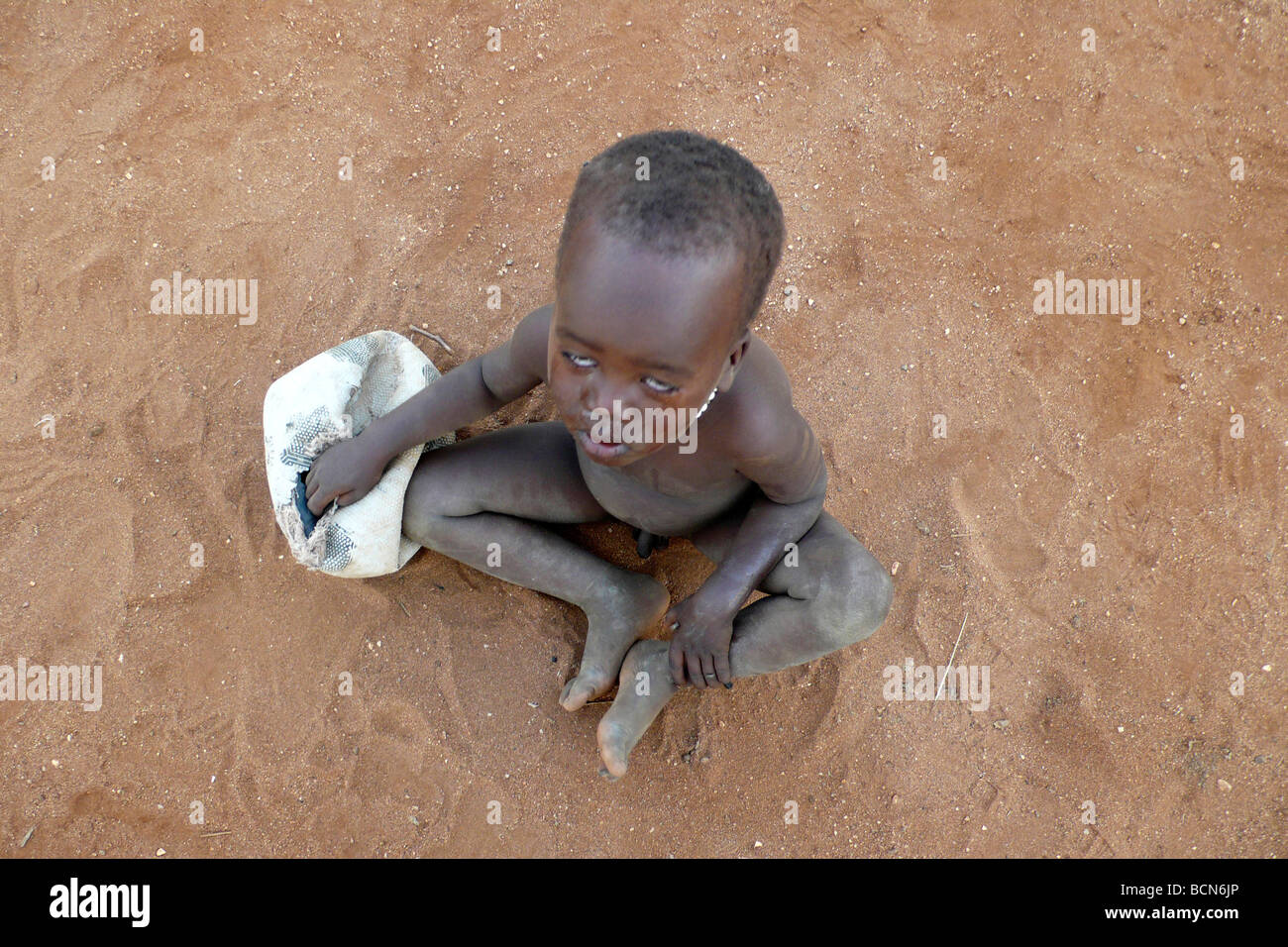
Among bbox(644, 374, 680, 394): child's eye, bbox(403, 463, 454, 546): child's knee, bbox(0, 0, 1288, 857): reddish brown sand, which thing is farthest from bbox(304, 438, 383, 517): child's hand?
bbox(644, 374, 680, 394): child's eye

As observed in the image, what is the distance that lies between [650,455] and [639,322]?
623 millimetres

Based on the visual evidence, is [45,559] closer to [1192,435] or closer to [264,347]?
[264,347]

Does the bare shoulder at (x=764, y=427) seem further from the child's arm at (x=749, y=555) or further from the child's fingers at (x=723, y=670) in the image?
the child's fingers at (x=723, y=670)

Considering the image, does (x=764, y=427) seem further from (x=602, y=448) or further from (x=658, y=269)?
(x=658, y=269)

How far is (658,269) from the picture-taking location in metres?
1.30

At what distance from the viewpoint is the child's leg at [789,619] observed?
2.01 metres

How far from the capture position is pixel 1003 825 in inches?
94.6

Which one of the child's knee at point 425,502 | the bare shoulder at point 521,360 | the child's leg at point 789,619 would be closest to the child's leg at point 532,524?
the child's knee at point 425,502

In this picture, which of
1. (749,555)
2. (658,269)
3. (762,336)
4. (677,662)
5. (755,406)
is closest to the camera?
(658,269)

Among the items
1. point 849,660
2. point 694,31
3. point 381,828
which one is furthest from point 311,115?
point 849,660

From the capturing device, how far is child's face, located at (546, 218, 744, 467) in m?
1.31

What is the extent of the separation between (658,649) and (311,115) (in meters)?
1.85

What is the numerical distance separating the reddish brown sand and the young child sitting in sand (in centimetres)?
23

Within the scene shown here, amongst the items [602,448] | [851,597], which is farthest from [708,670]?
[602,448]
